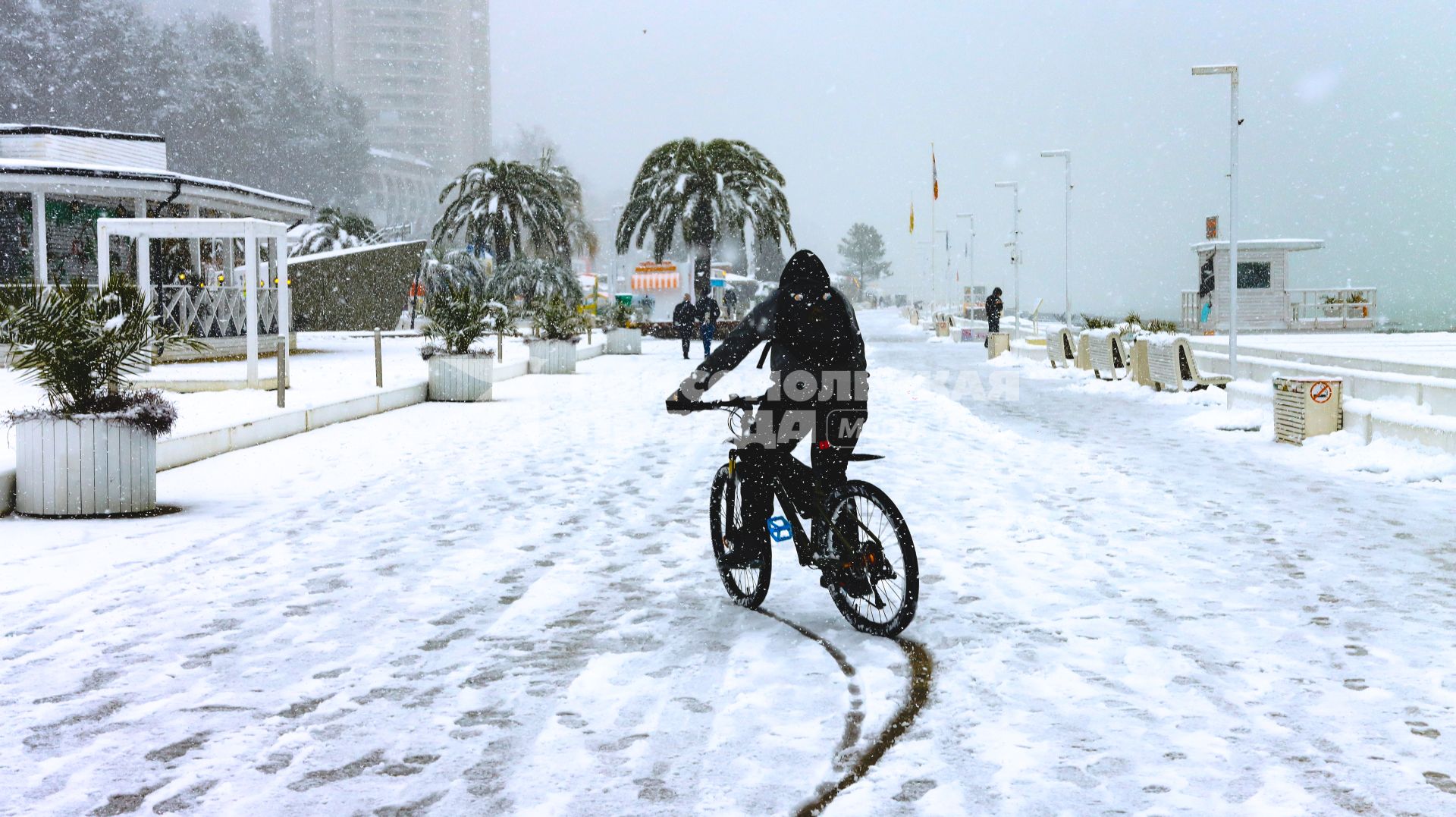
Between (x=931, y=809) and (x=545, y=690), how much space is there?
Answer: 1.81m

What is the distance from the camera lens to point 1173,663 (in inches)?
215

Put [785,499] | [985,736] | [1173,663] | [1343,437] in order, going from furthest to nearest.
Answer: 1. [1343,437]
2. [785,499]
3. [1173,663]
4. [985,736]

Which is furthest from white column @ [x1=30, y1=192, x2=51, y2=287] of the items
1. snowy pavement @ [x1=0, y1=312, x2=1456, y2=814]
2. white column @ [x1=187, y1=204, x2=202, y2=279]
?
snowy pavement @ [x1=0, y1=312, x2=1456, y2=814]

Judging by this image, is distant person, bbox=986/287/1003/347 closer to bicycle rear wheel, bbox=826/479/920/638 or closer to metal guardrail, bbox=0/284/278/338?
metal guardrail, bbox=0/284/278/338

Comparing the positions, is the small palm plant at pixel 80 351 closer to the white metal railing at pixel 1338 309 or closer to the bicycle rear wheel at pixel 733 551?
the bicycle rear wheel at pixel 733 551

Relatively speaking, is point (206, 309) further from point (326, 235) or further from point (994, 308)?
point (326, 235)

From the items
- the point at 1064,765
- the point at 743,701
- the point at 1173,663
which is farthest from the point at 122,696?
the point at 1173,663

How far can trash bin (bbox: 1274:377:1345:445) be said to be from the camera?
1388cm

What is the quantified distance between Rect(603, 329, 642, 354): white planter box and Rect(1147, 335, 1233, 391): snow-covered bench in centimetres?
2049

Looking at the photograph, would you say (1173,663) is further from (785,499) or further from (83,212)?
(83,212)

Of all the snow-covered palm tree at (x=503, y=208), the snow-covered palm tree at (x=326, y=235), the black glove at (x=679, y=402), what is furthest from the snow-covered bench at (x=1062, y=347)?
the snow-covered palm tree at (x=326, y=235)

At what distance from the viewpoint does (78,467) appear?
30.7 feet

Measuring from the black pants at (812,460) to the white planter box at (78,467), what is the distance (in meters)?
5.32

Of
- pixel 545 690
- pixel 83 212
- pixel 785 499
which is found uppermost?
pixel 83 212
